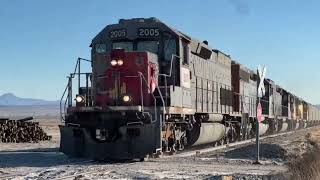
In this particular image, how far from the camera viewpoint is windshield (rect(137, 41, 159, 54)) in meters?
16.7

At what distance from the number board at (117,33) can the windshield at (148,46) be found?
0.56 metres

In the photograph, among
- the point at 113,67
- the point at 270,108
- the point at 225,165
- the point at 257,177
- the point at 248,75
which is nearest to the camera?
the point at 257,177

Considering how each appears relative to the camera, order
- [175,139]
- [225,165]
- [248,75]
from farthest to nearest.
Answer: [248,75], [175,139], [225,165]

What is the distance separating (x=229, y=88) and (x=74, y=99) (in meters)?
10.8

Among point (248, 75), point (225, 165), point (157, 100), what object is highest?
point (248, 75)

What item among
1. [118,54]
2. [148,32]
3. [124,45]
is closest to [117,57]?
[118,54]

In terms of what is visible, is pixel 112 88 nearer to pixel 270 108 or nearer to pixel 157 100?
pixel 157 100

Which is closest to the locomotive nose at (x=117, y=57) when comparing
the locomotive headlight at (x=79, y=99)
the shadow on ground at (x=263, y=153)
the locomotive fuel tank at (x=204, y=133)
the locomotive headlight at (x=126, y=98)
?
the locomotive headlight at (x=126, y=98)

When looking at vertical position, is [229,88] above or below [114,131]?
above

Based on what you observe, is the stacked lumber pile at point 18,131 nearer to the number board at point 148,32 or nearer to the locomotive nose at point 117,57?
the number board at point 148,32

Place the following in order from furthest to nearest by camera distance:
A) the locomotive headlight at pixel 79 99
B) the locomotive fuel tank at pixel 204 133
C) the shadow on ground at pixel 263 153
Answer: the locomotive fuel tank at pixel 204 133
the shadow on ground at pixel 263 153
the locomotive headlight at pixel 79 99

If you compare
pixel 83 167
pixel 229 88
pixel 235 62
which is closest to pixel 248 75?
pixel 235 62

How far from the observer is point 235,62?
27.5 m

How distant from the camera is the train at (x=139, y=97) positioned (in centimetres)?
1482
